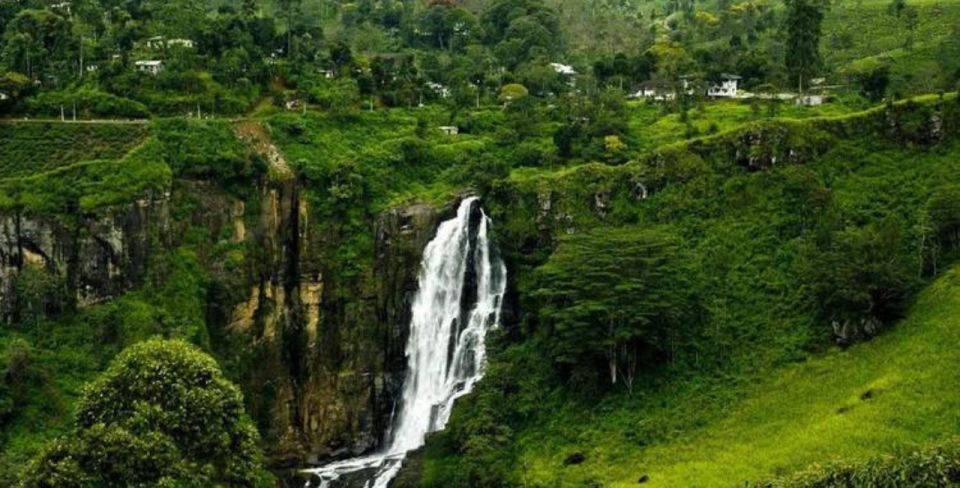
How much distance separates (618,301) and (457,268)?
1242 cm

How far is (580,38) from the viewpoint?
113 metres

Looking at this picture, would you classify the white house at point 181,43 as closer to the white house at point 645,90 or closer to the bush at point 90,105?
the bush at point 90,105

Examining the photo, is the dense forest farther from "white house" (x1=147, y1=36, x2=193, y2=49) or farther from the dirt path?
"white house" (x1=147, y1=36, x2=193, y2=49)

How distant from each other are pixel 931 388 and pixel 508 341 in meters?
21.2

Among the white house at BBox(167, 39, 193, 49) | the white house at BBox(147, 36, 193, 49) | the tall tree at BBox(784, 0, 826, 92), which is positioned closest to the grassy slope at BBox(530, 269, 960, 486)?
the tall tree at BBox(784, 0, 826, 92)

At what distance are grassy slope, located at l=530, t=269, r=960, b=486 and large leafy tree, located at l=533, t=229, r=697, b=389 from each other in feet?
15.5

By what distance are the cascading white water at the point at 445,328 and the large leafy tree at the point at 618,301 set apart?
6.76 metres

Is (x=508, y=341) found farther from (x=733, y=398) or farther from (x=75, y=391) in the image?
(x=75, y=391)

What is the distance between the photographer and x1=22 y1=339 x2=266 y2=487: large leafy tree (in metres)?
33.3

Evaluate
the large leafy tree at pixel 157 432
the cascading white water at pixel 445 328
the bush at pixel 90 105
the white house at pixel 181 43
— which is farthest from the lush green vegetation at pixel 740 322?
the white house at pixel 181 43

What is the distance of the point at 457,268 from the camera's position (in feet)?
178

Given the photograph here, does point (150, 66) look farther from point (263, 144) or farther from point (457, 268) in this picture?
point (457, 268)

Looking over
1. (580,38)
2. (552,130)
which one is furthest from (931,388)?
(580,38)

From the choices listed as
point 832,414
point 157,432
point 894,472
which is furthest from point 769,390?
point 157,432
